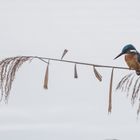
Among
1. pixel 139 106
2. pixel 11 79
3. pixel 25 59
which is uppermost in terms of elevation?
pixel 25 59

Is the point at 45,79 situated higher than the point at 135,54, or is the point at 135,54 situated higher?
the point at 135,54

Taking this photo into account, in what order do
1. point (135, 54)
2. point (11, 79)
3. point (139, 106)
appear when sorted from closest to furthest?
point (139, 106)
point (11, 79)
point (135, 54)

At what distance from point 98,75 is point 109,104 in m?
0.38

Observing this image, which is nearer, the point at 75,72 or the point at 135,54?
the point at 75,72

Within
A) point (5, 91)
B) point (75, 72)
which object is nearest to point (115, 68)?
point (75, 72)

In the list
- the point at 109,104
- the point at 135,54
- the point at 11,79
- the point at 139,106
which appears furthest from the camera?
the point at 135,54

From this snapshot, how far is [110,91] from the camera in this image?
2.65 meters

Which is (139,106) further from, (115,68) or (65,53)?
(65,53)

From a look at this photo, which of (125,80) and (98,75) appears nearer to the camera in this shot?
(98,75)

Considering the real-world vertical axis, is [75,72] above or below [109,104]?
above

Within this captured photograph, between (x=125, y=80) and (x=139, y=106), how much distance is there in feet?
1.29

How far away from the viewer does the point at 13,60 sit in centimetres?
312

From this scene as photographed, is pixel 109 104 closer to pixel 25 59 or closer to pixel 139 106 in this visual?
pixel 139 106

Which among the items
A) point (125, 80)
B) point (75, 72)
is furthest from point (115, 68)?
point (75, 72)
